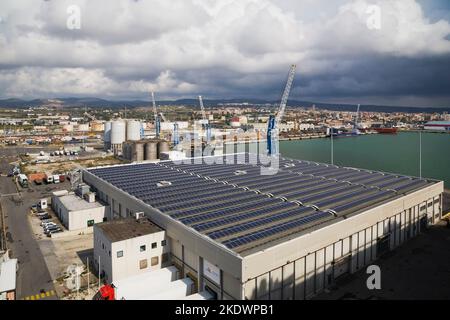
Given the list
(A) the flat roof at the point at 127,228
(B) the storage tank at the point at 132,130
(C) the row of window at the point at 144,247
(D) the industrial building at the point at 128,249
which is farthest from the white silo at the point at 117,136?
(C) the row of window at the point at 144,247

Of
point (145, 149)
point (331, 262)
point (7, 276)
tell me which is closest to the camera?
point (7, 276)

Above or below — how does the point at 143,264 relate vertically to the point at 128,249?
below

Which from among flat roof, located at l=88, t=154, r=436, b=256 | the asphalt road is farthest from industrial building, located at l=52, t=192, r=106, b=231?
the asphalt road

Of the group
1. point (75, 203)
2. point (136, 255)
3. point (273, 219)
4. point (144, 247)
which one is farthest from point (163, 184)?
point (273, 219)

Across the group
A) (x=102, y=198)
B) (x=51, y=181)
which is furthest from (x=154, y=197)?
(x=51, y=181)

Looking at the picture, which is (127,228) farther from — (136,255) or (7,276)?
(7,276)
